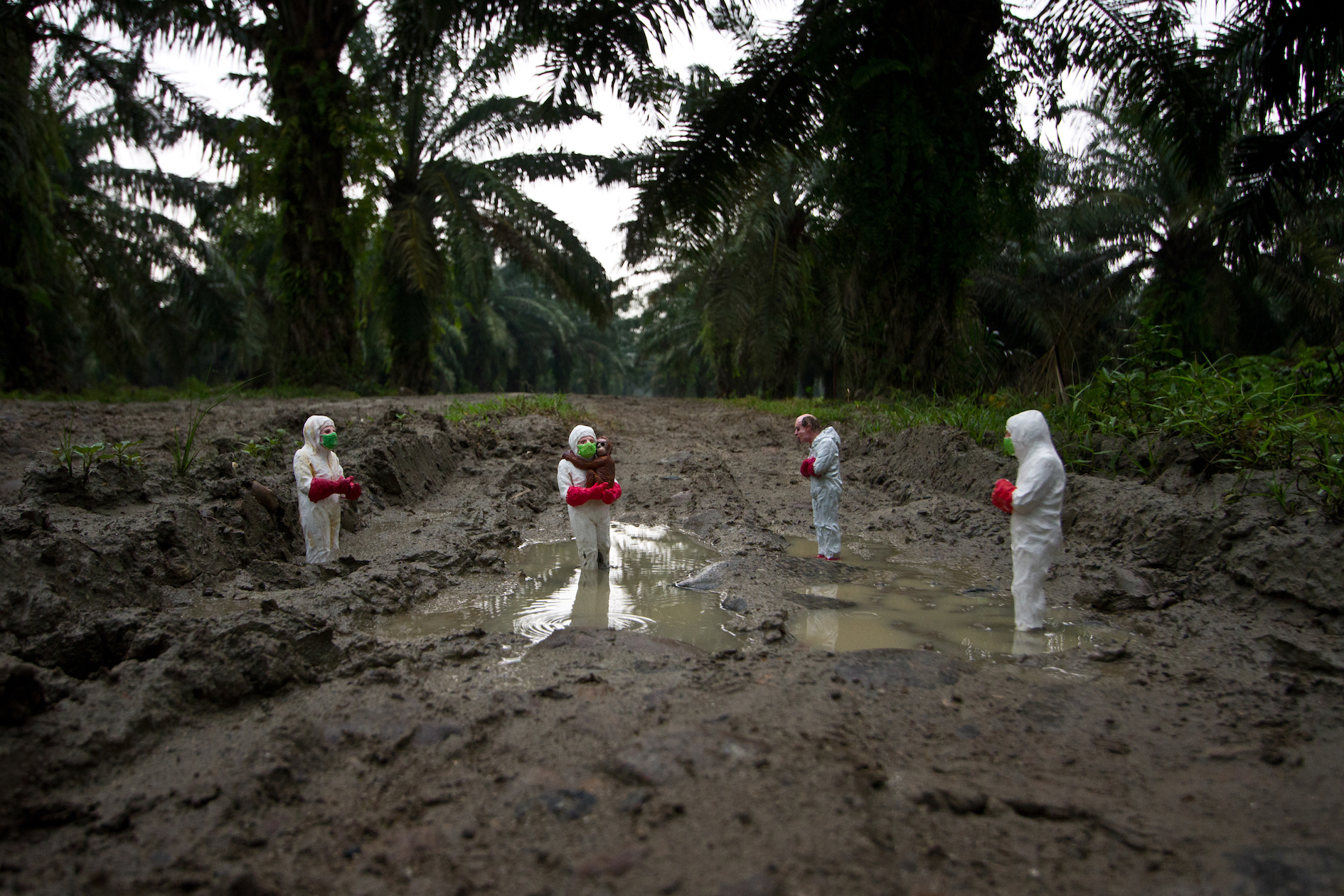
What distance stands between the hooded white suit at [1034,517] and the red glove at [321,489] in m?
3.41

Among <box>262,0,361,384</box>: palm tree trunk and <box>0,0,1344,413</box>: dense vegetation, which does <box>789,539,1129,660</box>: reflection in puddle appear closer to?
<box>0,0,1344,413</box>: dense vegetation

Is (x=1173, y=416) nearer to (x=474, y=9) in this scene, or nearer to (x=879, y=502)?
(x=879, y=502)

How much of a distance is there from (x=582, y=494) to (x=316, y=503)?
1417 mm

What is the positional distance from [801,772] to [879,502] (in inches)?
194

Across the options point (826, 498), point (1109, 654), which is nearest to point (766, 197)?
point (826, 498)

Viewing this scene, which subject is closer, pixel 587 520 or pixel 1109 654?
pixel 1109 654

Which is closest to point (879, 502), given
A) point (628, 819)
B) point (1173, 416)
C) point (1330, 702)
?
point (1173, 416)

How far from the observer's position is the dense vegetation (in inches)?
278

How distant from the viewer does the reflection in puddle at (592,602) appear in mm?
3555

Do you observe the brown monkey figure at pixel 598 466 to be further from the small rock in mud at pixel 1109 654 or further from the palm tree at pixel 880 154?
the palm tree at pixel 880 154

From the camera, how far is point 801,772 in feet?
6.71

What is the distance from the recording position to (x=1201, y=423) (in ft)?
15.6

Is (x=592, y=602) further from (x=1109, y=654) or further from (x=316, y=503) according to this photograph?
(x=1109, y=654)

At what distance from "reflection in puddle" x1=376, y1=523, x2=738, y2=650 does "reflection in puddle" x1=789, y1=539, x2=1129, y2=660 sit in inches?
19.8
